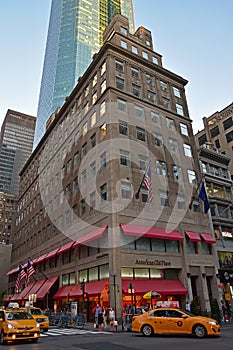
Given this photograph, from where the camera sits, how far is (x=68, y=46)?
105 m

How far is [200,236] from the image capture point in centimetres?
3597

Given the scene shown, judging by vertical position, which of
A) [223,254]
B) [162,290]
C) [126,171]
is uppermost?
[126,171]

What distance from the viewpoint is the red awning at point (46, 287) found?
39219mm

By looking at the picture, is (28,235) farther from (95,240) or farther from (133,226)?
(133,226)

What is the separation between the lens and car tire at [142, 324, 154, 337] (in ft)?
53.0

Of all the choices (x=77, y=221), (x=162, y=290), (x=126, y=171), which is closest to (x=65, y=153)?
(x=77, y=221)

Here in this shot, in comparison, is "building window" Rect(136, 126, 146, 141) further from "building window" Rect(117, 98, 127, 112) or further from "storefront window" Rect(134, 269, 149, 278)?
"storefront window" Rect(134, 269, 149, 278)

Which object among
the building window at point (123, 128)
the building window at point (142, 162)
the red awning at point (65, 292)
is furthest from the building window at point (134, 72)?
the red awning at point (65, 292)

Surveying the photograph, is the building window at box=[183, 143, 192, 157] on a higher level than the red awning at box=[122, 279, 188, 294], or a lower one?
higher

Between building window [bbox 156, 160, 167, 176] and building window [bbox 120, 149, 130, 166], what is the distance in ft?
15.8

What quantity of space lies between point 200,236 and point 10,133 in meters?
182

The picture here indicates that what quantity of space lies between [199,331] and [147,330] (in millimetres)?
3082

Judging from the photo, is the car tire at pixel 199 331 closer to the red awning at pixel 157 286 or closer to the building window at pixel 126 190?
the red awning at pixel 157 286

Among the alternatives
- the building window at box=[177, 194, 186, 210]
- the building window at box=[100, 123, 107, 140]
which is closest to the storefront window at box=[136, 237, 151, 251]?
the building window at box=[177, 194, 186, 210]
